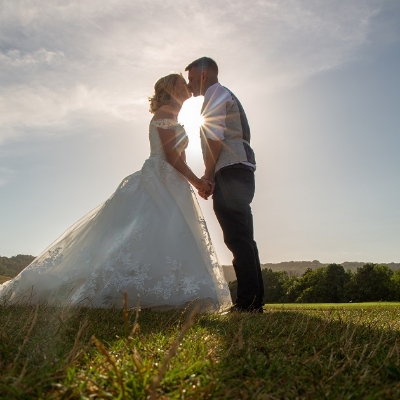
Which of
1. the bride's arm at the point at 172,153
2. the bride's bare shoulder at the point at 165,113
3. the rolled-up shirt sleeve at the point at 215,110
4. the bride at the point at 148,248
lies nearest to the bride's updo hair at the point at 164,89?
the bride at the point at 148,248

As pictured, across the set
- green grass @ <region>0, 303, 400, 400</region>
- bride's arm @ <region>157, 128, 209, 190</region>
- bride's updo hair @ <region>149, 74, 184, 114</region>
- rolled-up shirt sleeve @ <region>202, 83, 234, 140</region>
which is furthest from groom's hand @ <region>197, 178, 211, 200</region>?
green grass @ <region>0, 303, 400, 400</region>

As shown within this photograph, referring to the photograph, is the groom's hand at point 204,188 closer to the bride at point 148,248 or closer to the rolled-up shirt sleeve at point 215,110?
the bride at point 148,248

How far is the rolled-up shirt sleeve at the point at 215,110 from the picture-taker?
5.77 meters

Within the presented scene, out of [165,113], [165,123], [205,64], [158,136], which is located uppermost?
[205,64]

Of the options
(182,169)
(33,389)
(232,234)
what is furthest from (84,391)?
(182,169)

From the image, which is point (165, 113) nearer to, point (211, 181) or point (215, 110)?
point (215, 110)

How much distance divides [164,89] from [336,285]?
25.7 meters

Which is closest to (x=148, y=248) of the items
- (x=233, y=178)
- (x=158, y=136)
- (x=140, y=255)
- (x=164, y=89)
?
(x=140, y=255)

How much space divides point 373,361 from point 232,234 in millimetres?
3645

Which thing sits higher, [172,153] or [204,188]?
[172,153]

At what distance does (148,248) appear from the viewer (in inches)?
219

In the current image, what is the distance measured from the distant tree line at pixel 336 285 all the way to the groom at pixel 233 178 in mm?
22254

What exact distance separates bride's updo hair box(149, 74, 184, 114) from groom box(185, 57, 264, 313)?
30.2 inches

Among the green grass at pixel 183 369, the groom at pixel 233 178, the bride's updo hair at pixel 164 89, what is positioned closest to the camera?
the green grass at pixel 183 369
